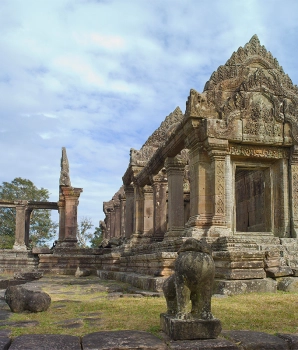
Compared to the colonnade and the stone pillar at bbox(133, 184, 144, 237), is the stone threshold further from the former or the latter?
the stone pillar at bbox(133, 184, 144, 237)

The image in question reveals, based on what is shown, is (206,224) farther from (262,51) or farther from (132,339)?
(132,339)

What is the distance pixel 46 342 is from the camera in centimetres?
381

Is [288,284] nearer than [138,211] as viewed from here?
Yes

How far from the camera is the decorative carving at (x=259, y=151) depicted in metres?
10.4

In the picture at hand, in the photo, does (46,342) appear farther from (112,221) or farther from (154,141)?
(112,221)

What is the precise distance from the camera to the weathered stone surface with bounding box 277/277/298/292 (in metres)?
7.66

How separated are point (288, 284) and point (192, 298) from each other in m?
4.07

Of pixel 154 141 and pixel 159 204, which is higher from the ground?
pixel 154 141

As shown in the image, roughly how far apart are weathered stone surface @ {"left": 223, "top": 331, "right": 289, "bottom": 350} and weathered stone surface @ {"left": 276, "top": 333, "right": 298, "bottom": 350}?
60mm

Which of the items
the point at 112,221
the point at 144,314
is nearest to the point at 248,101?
the point at 144,314

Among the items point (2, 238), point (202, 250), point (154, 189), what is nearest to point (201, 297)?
point (202, 250)

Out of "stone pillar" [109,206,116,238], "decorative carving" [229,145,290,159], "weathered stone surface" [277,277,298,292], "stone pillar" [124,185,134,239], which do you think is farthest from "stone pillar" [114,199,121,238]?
"weathered stone surface" [277,277,298,292]

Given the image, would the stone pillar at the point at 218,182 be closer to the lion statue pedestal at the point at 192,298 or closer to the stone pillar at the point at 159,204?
the stone pillar at the point at 159,204

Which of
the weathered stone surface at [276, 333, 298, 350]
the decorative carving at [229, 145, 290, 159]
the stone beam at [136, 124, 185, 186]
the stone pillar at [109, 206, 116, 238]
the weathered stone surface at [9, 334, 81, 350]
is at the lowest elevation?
the weathered stone surface at [276, 333, 298, 350]
